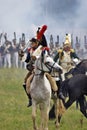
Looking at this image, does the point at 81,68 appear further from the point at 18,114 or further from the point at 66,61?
the point at 18,114

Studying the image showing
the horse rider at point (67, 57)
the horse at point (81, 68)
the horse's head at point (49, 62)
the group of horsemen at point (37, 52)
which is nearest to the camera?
the horse's head at point (49, 62)

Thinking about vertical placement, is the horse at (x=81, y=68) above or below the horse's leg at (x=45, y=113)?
above

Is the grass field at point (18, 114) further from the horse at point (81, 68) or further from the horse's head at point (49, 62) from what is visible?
the horse's head at point (49, 62)

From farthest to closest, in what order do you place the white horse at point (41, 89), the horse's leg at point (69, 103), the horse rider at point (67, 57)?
the horse rider at point (67, 57)
the horse's leg at point (69, 103)
the white horse at point (41, 89)

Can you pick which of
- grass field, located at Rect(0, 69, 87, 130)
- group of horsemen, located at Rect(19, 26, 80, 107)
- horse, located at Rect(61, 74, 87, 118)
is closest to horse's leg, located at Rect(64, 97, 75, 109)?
horse, located at Rect(61, 74, 87, 118)

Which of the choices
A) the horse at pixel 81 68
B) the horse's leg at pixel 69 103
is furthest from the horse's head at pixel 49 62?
the horse at pixel 81 68

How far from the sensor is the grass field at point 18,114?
41.5ft

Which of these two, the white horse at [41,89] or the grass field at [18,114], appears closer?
the white horse at [41,89]

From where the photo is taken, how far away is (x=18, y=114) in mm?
14883

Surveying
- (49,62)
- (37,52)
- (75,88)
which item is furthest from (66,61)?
(49,62)

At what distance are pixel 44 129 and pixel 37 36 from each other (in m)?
2.28

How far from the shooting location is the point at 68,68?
15.7m

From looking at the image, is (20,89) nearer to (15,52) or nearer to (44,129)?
(15,52)

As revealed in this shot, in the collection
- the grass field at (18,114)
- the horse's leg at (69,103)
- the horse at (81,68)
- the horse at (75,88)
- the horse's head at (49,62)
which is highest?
the horse's head at (49,62)
